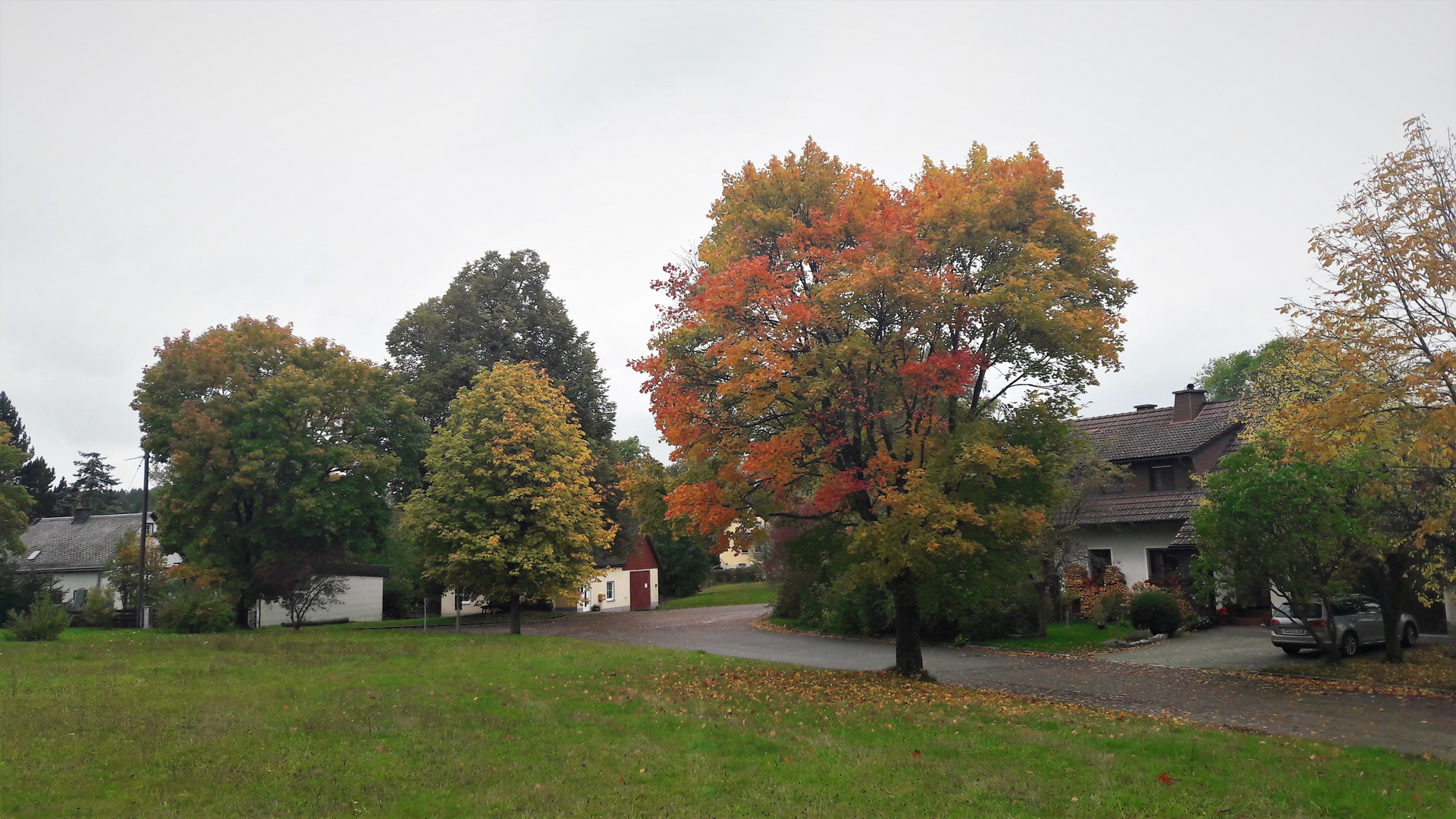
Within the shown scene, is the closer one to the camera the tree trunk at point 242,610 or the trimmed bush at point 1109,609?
the trimmed bush at point 1109,609

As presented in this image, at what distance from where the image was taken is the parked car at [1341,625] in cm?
2053

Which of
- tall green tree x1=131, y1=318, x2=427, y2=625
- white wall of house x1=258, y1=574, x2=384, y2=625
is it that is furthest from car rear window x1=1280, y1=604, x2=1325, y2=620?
white wall of house x1=258, y1=574, x2=384, y2=625

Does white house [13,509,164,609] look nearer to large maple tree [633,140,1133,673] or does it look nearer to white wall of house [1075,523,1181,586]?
large maple tree [633,140,1133,673]

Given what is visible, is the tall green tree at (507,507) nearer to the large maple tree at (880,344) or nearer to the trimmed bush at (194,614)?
the trimmed bush at (194,614)

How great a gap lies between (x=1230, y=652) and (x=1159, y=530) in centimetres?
843

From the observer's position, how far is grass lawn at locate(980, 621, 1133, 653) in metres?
25.3

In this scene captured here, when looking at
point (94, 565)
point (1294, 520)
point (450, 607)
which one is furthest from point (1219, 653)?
point (94, 565)

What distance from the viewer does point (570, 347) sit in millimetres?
50594

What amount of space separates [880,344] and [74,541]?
181ft

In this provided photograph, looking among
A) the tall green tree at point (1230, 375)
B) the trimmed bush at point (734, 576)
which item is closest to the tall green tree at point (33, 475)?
the trimmed bush at point (734, 576)

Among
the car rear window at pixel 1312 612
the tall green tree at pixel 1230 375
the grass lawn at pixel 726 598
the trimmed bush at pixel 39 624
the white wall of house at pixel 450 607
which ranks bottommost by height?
the grass lawn at pixel 726 598

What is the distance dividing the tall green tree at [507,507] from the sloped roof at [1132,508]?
16.8 meters

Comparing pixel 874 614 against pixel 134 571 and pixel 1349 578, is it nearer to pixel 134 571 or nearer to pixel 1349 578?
pixel 1349 578

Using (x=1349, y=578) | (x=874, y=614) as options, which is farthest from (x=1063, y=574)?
(x=1349, y=578)
